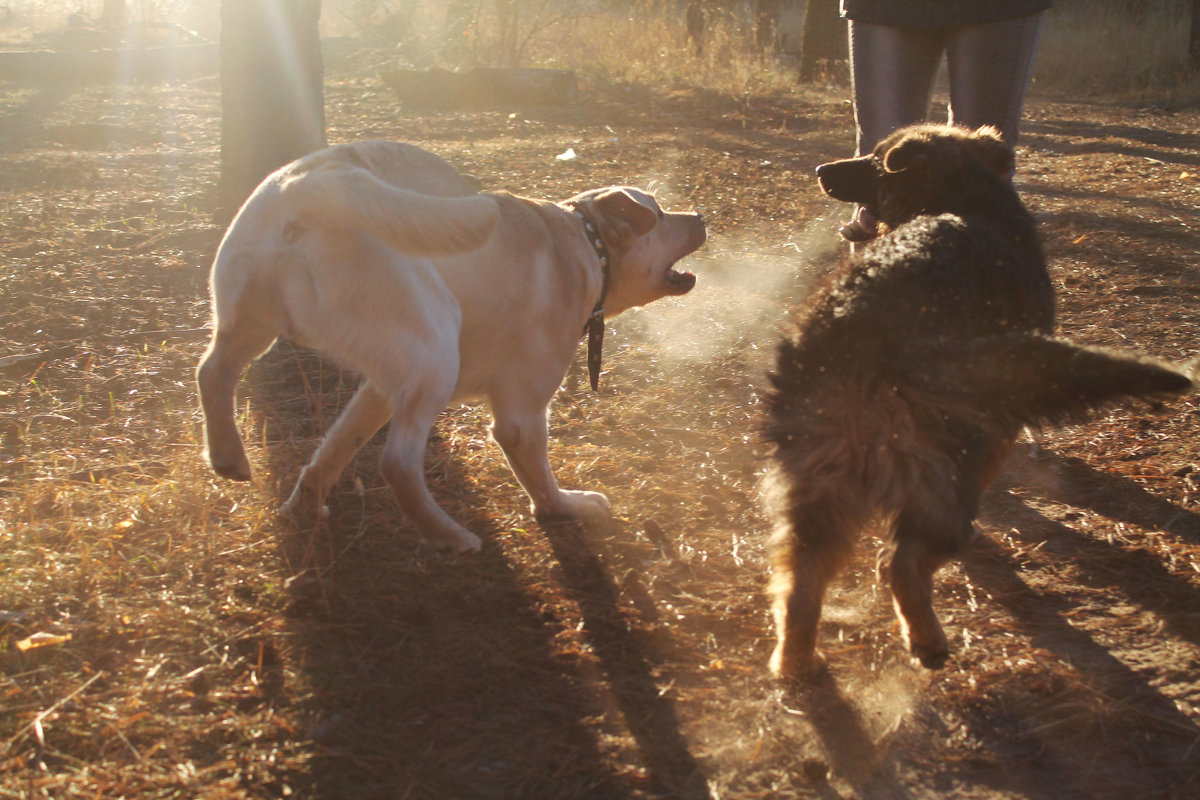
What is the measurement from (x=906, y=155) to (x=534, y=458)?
153cm

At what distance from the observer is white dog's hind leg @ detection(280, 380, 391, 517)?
9.50ft

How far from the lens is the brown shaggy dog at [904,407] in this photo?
2.08 meters

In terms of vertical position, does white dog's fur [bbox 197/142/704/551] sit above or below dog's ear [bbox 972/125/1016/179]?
below

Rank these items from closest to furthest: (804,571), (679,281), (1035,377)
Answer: (1035,377) < (804,571) < (679,281)

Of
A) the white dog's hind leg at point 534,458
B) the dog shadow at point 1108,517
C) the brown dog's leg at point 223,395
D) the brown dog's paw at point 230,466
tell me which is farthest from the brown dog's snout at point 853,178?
the brown dog's paw at point 230,466

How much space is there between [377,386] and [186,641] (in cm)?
80

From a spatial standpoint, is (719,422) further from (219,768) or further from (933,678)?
(219,768)

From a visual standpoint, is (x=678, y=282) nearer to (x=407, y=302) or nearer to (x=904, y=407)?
(x=407, y=302)

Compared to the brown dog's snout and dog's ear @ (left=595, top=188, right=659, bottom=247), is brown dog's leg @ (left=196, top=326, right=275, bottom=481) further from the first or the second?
the brown dog's snout

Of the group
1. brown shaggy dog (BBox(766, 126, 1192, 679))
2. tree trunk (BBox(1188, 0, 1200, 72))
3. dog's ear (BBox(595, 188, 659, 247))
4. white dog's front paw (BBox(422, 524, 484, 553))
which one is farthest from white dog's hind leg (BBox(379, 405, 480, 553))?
tree trunk (BBox(1188, 0, 1200, 72))

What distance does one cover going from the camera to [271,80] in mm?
5582

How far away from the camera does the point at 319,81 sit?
569 centimetres

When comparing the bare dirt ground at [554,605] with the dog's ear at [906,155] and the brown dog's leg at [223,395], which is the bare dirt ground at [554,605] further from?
the dog's ear at [906,155]

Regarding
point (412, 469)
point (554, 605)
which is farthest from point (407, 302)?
point (554, 605)
